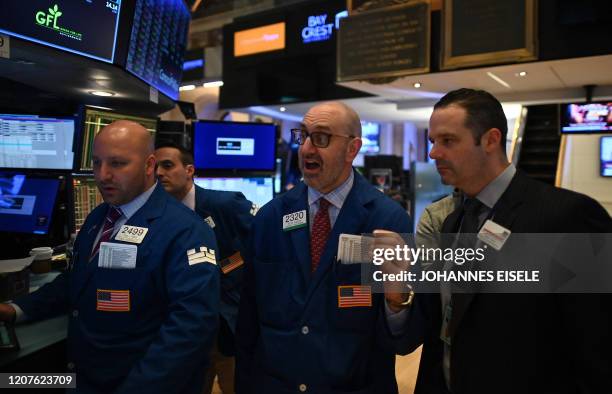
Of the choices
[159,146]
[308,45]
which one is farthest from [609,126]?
[159,146]

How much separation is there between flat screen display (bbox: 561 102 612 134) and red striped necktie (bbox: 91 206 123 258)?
661 cm

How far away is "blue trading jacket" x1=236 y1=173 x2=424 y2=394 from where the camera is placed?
5.16 ft

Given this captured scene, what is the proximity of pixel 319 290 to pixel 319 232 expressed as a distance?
0.23 m

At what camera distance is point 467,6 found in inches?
240

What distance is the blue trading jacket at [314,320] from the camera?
1573mm

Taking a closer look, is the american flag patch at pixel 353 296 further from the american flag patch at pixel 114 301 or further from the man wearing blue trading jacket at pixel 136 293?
the american flag patch at pixel 114 301

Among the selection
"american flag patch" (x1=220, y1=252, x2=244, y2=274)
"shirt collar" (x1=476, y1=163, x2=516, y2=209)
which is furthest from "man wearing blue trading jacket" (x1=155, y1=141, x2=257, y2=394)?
"shirt collar" (x1=476, y1=163, x2=516, y2=209)

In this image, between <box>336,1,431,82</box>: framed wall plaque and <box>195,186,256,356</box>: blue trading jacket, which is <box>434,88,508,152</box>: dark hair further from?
<box>336,1,431,82</box>: framed wall plaque

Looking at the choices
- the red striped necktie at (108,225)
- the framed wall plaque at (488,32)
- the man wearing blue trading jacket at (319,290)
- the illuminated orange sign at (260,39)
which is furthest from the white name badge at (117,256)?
the illuminated orange sign at (260,39)

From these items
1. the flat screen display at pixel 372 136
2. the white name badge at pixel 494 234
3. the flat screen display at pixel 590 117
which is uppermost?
the flat screen display at pixel 372 136

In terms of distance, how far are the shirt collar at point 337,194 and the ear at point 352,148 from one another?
8cm

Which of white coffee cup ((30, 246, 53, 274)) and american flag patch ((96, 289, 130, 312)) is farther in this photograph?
white coffee cup ((30, 246, 53, 274))

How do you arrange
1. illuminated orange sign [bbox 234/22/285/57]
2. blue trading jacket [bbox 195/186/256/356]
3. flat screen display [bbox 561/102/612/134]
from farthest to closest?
illuminated orange sign [bbox 234/22/285/57], flat screen display [bbox 561/102/612/134], blue trading jacket [bbox 195/186/256/356]

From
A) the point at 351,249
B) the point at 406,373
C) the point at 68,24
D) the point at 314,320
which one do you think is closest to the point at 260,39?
the point at 406,373
